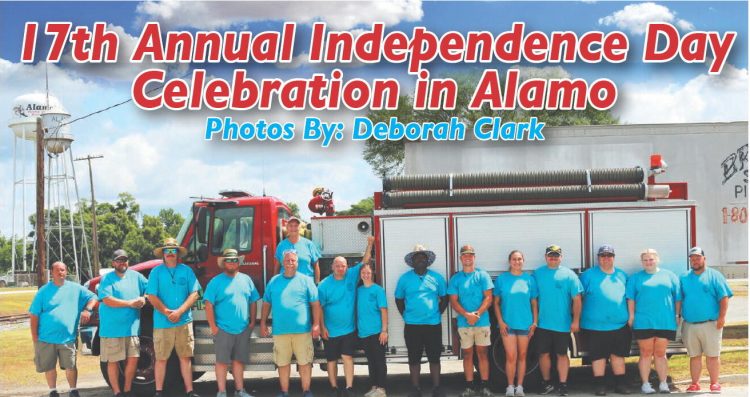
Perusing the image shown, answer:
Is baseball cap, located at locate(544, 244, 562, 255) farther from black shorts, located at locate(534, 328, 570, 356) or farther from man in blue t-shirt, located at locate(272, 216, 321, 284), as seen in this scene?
man in blue t-shirt, located at locate(272, 216, 321, 284)

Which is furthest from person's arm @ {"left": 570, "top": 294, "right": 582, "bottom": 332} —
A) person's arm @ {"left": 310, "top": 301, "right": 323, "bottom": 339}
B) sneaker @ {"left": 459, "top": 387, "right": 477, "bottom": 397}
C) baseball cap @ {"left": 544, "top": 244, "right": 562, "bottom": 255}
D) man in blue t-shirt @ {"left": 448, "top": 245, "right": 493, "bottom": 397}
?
person's arm @ {"left": 310, "top": 301, "right": 323, "bottom": 339}

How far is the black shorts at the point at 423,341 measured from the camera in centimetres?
943

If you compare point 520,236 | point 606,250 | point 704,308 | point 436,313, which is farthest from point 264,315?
point 704,308

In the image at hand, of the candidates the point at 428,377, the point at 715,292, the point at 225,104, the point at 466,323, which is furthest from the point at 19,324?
the point at 715,292

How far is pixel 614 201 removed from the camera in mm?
10000

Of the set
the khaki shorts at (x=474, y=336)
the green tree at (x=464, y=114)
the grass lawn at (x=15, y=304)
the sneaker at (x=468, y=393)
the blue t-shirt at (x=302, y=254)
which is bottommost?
the grass lawn at (x=15, y=304)

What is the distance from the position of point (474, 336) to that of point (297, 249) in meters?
2.42

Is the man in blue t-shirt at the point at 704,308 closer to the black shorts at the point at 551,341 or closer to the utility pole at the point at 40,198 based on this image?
the black shorts at the point at 551,341

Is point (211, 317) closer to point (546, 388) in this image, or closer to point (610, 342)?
point (546, 388)

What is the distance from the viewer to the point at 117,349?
973cm

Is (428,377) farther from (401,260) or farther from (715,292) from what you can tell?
(715,292)

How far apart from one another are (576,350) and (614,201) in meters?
1.94

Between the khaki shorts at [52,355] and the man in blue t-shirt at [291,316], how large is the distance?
8.29 feet

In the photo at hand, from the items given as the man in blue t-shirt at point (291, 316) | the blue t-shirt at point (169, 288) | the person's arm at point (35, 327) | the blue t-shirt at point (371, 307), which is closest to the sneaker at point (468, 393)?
the blue t-shirt at point (371, 307)
